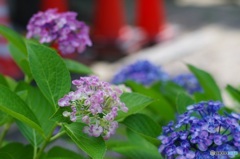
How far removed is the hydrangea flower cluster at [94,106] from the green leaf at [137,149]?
6.3 inches

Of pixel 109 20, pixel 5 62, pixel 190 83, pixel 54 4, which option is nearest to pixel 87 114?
pixel 190 83

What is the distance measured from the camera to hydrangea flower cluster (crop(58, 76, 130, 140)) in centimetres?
93

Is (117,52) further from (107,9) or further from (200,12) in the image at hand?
(200,12)

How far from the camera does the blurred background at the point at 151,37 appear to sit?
5.02 m

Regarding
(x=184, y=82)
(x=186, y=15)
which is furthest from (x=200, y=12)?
(x=184, y=82)

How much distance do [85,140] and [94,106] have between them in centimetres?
6

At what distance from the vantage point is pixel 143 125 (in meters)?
1.07

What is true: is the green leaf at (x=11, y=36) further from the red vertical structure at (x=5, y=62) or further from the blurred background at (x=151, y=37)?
the blurred background at (x=151, y=37)

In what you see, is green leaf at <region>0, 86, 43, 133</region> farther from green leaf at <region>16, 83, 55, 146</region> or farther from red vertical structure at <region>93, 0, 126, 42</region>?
red vertical structure at <region>93, 0, 126, 42</region>

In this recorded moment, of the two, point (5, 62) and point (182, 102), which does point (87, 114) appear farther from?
point (5, 62)

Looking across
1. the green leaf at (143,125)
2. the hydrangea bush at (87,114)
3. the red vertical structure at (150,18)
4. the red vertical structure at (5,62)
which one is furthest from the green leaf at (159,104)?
the red vertical structure at (150,18)

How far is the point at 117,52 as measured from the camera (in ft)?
17.3

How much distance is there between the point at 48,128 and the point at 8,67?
130 inches

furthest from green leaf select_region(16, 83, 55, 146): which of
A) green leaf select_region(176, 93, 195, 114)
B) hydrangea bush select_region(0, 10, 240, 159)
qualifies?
green leaf select_region(176, 93, 195, 114)
